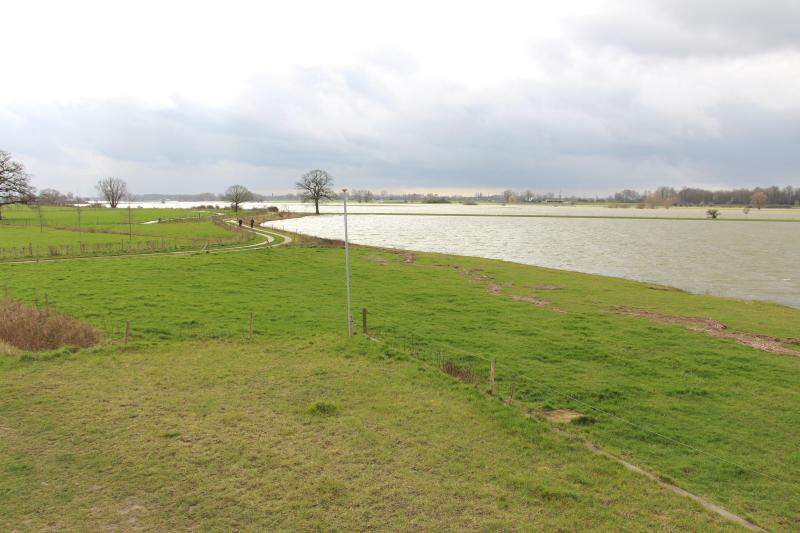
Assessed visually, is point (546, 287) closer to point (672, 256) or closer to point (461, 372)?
point (461, 372)

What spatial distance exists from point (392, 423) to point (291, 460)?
3669mm

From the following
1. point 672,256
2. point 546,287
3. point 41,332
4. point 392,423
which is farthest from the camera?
point 672,256

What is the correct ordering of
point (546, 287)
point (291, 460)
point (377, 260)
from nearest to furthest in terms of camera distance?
point (291, 460)
point (546, 287)
point (377, 260)

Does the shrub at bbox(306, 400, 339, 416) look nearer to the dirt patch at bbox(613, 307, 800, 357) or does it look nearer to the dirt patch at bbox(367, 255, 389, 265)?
the dirt patch at bbox(613, 307, 800, 357)

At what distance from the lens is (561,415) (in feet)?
56.0

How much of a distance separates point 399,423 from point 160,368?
11.3 metres

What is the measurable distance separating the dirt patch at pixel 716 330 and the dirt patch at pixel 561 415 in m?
15.0

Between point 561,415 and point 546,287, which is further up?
point 546,287

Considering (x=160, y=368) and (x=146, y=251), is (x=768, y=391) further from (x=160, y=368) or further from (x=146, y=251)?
(x=146, y=251)

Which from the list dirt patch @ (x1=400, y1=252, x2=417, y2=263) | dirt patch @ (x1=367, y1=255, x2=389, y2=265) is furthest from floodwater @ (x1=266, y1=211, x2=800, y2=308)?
dirt patch @ (x1=367, y1=255, x2=389, y2=265)

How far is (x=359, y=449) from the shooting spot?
1401 centimetres

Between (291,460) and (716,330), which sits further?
(716,330)

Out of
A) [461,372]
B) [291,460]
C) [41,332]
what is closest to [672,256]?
[461,372]

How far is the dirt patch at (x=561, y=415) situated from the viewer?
1649 centimetres
